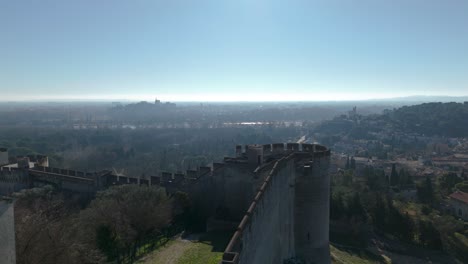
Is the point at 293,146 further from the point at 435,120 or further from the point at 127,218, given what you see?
the point at 435,120

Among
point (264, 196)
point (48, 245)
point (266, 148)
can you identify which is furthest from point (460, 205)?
point (48, 245)

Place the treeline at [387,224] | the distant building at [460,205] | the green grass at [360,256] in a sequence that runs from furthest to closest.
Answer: the distant building at [460,205] < the treeline at [387,224] < the green grass at [360,256]

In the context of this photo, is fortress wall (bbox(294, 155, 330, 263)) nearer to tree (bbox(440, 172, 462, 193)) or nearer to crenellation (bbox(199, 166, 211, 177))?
crenellation (bbox(199, 166, 211, 177))

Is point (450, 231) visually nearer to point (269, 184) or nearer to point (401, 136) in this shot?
point (269, 184)

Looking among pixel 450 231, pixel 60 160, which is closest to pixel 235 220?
pixel 450 231

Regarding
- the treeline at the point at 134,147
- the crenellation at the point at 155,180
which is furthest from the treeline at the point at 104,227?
the treeline at the point at 134,147

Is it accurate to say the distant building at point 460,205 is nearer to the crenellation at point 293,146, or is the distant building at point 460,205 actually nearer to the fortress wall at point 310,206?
the crenellation at point 293,146
